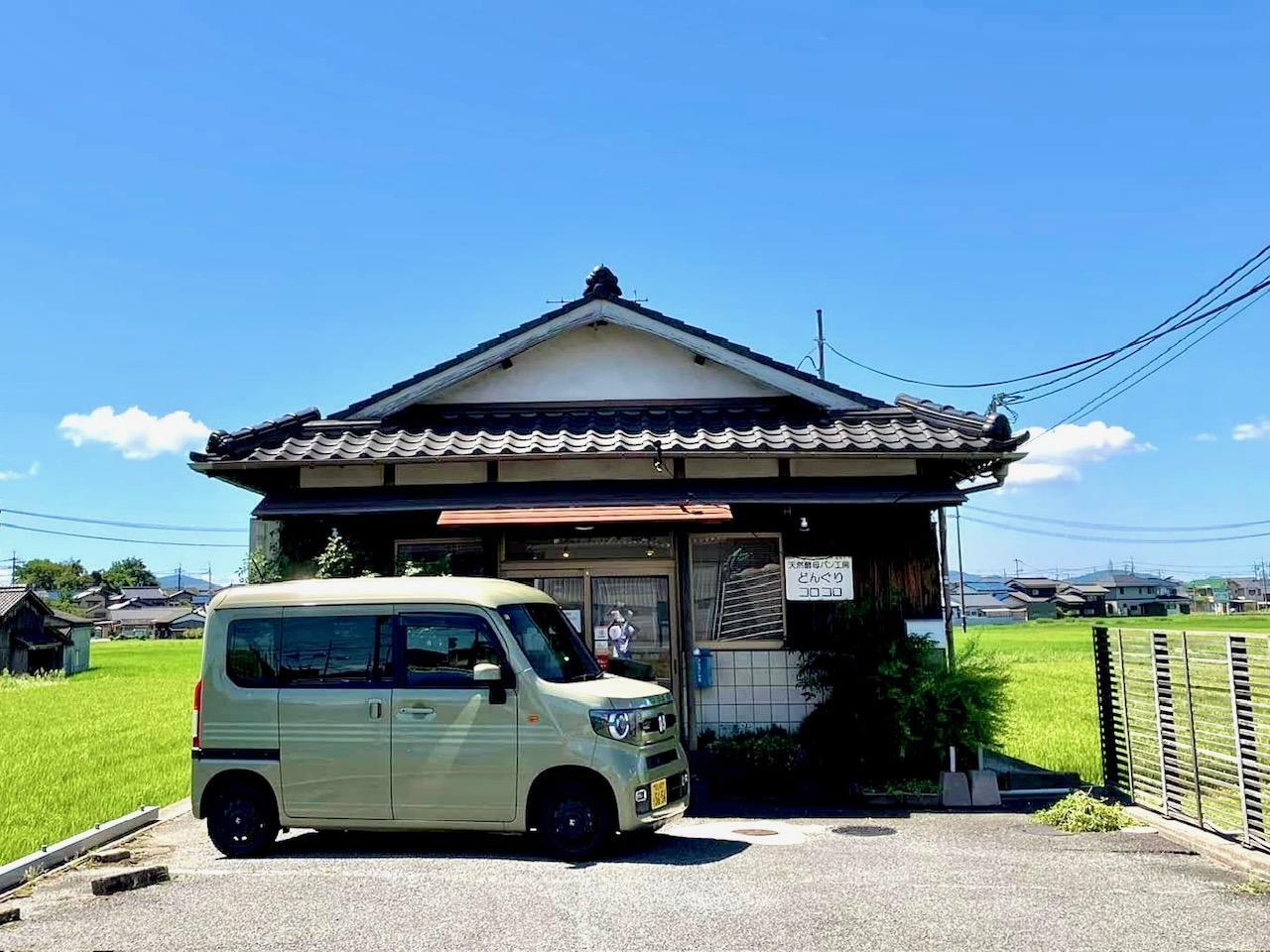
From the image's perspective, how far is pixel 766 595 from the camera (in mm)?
10352

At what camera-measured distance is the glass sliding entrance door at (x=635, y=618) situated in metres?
10.4

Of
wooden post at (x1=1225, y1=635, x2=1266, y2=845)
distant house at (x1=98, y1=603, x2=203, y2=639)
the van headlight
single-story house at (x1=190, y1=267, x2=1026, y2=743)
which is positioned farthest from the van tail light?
distant house at (x1=98, y1=603, x2=203, y2=639)

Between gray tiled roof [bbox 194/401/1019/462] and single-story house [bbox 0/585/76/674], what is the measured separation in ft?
132

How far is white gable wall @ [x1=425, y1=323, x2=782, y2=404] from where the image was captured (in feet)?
39.1

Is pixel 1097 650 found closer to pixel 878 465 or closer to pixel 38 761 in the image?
pixel 878 465

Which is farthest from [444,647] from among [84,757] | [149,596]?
[149,596]

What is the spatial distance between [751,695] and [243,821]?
5135 mm

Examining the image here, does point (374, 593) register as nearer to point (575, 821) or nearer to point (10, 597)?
point (575, 821)

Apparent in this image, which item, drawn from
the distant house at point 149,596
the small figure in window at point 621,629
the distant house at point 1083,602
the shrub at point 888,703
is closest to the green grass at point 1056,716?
the shrub at point 888,703

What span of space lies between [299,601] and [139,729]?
1239 centimetres

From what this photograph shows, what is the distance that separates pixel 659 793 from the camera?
699 centimetres

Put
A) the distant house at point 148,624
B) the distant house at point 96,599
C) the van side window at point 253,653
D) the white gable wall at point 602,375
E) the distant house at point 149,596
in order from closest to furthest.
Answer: the van side window at point 253,653, the white gable wall at point 602,375, the distant house at point 148,624, the distant house at point 96,599, the distant house at point 149,596

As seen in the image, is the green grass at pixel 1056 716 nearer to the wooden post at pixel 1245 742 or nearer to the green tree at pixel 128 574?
the wooden post at pixel 1245 742

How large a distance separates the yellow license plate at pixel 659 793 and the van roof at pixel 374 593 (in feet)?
5.80
